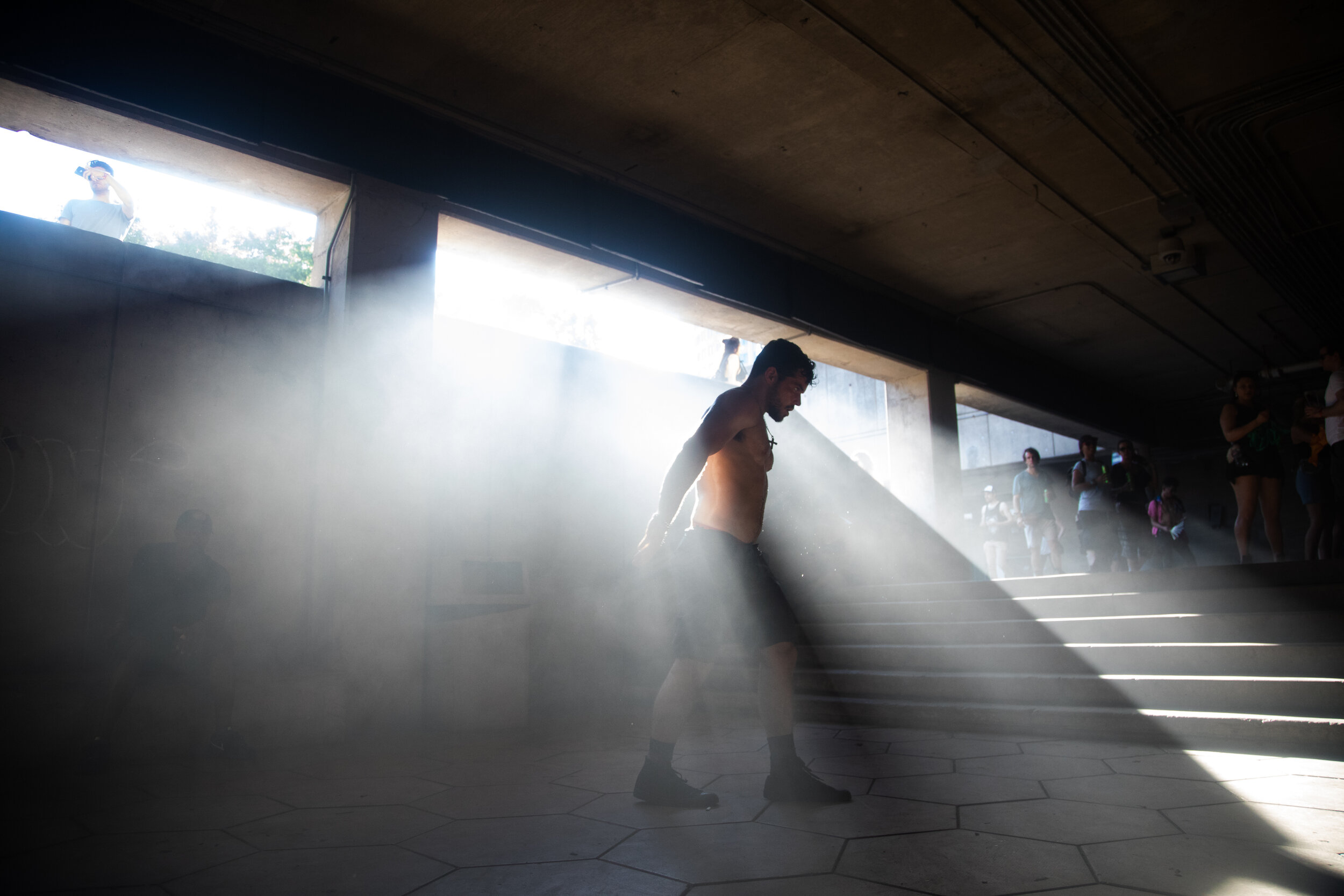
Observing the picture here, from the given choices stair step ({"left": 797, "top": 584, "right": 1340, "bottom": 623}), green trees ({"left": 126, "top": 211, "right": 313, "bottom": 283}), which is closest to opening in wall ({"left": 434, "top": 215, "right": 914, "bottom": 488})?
stair step ({"left": 797, "top": 584, "right": 1340, "bottom": 623})

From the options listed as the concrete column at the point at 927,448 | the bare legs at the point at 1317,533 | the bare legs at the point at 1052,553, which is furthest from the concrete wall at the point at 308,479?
the bare legs at the point at 1052,553

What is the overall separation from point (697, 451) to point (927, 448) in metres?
8.13

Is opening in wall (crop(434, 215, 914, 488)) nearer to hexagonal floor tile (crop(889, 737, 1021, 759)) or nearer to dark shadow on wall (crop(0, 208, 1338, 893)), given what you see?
dark shadow on wall (crop(0, 208, 1338, 893))

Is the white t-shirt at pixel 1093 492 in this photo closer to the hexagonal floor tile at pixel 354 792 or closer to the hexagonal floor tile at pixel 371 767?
the hexagonal floor tile at pixel 371 767

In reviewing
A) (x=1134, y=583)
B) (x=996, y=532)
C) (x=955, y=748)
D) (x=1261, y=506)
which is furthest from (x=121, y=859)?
(x=996, y=532)

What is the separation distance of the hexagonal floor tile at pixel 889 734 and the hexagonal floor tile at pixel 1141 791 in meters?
1.29

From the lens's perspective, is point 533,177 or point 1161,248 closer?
point 533,177

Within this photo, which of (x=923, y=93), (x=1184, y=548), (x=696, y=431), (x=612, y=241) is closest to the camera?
(x=696, y=431)

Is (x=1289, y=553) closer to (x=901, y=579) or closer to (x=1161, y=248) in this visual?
(x=1161, y=248)

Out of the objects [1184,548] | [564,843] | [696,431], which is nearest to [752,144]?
[696,431]

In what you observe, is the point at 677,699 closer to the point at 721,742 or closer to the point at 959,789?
the point at 959,789

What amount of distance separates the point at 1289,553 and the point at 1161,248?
10977 mm

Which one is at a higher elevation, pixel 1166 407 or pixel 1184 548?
pixel 1166 407

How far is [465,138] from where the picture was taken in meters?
5.96
